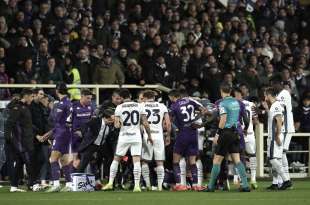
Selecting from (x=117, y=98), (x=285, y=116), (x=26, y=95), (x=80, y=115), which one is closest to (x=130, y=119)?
(x=117, y=98)

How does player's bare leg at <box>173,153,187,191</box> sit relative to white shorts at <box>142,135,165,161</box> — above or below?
below

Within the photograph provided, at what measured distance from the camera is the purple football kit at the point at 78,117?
22.6 m

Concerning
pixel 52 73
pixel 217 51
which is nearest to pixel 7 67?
pixel 52 73

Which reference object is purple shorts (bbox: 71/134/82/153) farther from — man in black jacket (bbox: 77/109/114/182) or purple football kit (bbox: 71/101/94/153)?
man in black jacket (bbox: 77/109/114/182)

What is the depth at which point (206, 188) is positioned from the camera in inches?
847

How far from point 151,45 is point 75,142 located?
20.7ft

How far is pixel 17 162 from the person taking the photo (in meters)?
22.2

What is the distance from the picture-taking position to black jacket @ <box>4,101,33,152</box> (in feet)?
73.1

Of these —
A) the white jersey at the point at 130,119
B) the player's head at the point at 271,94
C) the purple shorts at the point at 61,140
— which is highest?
the player's head at the point at 271,94

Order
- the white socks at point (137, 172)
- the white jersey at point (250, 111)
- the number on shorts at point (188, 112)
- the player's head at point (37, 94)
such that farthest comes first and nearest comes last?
the player's head at point (37, 94)
the white jersey at point (250, 111)
the number on shorts at point (188, 112)
the white socks at point (137, 172)

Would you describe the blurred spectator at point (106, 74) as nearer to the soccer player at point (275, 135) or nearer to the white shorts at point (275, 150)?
the soccer player at point (275, 135)

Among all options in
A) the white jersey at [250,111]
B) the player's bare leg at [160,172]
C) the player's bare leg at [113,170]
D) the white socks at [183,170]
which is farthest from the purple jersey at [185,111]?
the player's bare leg at [113,170]

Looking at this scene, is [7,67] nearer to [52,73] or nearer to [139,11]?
[52,73]

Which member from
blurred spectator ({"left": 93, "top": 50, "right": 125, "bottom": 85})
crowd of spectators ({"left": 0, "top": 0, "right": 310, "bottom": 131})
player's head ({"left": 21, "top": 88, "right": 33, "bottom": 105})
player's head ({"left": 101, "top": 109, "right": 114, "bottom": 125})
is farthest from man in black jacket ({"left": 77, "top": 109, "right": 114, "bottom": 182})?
blurred spectator ({"left": 93, "top": 50, "right": 125, "bottom": 85})
